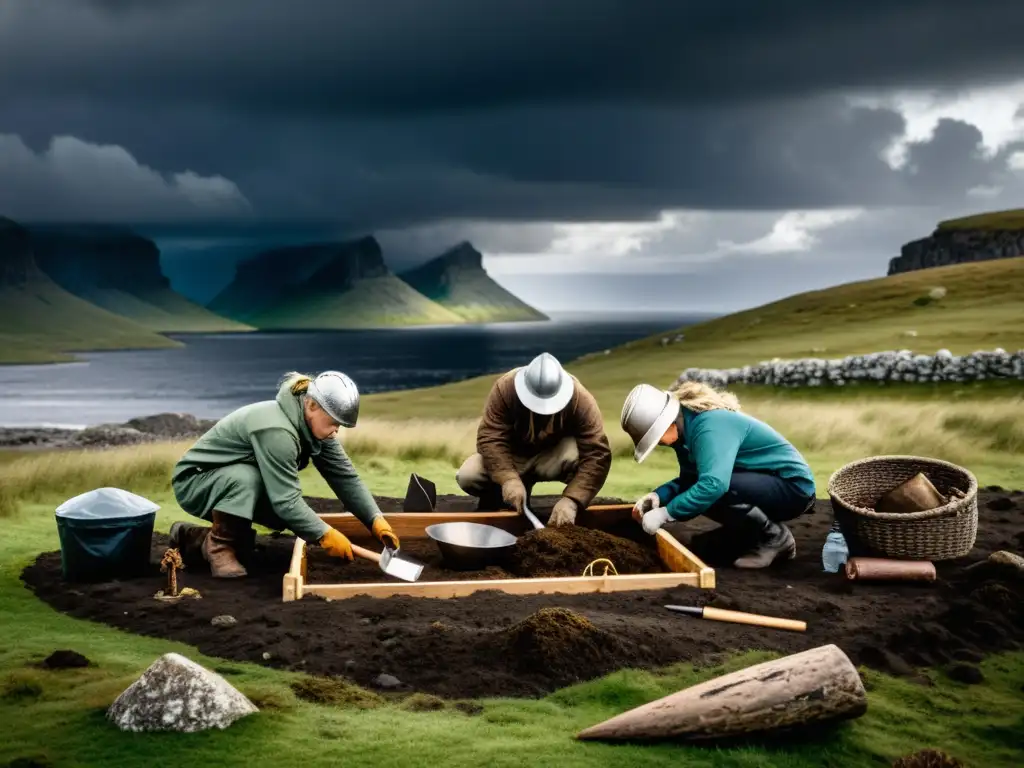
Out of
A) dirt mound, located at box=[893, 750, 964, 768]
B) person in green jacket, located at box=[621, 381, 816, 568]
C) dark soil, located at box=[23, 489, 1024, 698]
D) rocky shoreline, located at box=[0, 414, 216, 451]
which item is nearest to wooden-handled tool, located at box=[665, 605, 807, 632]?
dark soil, located at box=[23, 489, 1024, 698]

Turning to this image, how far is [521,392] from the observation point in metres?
8.65

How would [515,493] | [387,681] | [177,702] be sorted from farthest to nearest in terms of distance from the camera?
[515,493]
[387,681]
[177,702]

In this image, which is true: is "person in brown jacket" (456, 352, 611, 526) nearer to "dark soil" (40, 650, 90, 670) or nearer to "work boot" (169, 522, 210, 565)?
"work boot" (169, 522, 210, 565)

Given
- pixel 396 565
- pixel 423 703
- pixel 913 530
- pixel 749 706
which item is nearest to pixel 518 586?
pixel 396 565

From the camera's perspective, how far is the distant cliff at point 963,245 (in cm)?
9925

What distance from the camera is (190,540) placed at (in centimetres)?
819

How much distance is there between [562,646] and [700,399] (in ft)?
9.65

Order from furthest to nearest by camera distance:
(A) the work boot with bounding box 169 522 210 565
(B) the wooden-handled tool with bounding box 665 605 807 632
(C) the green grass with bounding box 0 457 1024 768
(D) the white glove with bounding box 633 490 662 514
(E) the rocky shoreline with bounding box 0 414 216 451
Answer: (E) the rocky shoreline with bounding box 0 414 216 451, (A) the work boot with bounding box 169 522 210 565, (D) the white glove with bounding box 633 490 662 514, (B) the wooden-handled tool with bounding box 665 605 807 632, (C) the green grass with bounding box 0 457 1024 768

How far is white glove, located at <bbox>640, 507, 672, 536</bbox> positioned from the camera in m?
7.66

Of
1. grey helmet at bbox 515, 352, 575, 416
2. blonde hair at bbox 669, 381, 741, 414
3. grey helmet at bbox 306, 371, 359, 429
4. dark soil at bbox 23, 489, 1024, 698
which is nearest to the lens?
dark soil at bbox 23, 489, 1024, 698

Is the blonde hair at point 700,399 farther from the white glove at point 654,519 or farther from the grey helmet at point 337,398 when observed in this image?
the grey helmet at point 337,398

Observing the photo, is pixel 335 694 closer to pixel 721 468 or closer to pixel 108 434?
pixel 721 468

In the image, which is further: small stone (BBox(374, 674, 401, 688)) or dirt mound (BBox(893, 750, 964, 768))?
small stone (BBox(374, 674, 401, 688))

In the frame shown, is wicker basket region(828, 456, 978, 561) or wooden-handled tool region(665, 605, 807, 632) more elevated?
wicker basket region(828, 456, 978, 561)
